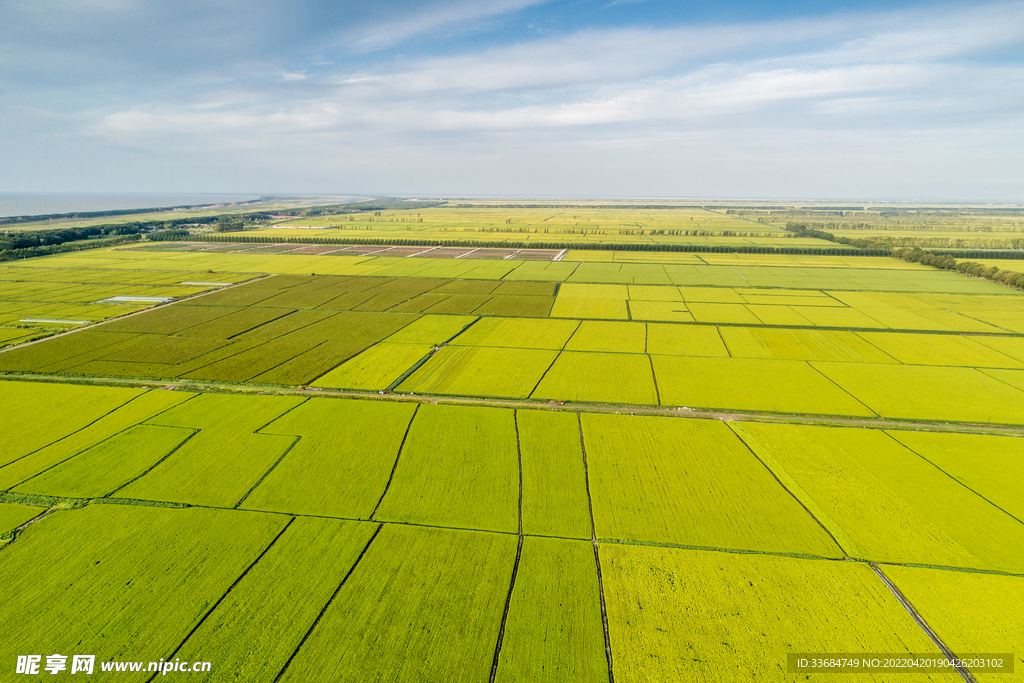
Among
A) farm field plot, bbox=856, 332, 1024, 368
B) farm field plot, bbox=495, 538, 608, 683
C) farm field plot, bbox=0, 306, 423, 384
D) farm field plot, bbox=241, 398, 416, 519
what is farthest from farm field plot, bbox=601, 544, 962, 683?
farm field plot, bbox=856, 332, 1024, 368

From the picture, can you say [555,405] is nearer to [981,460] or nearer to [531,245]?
[981,460]

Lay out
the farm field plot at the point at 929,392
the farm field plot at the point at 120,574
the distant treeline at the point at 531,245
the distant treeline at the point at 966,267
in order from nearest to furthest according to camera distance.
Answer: the farm field plot at the point at 120,574
the farm field plot at the point at 929,392
the distant treeline at the point at 966,267
the distant treeline at the point at 531,245

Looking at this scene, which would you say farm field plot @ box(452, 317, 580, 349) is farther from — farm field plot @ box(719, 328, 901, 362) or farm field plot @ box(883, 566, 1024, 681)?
farm field plot @ box(883, 566, 1024, 681)

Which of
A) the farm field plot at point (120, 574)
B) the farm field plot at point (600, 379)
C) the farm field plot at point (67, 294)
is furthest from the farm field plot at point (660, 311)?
the farm field plot at point (67, 294)

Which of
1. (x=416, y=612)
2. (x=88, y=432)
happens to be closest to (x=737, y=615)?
(x=416, y=612)

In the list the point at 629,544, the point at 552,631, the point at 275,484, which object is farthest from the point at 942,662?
the point at 275,484

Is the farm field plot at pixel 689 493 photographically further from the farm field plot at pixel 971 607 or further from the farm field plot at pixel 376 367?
the farm field plot at pixel 376 367
